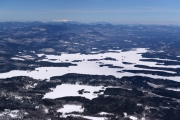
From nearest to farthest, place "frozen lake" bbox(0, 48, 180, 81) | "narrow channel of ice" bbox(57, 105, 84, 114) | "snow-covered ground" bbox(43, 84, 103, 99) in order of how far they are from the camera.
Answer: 1. "narrow channel of ice" bbox(57, 105, 84, 114)
2. "snow-covered ground" bbox(43, 84, 103, 99)
3. "frozen lake" bbox(0, 48, 180, 81)

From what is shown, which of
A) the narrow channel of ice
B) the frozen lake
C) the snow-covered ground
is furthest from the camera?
the frozen lake

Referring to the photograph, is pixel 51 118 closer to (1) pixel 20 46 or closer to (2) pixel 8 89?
(2) pixel 8 89

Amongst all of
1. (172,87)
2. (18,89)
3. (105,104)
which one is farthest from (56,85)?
(172,87)

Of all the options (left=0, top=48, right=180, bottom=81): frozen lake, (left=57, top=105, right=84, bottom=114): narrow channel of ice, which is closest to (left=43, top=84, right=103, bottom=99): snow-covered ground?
(left=57, top=105, right=84, bottom=114): narrow channel of ice

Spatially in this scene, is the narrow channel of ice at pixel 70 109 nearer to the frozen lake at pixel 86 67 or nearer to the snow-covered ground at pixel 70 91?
Answer: the snow-covered ground at pixel 70 91

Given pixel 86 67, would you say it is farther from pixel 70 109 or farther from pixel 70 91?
pixel 70 109

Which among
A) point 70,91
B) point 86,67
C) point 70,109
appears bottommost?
point 70,109

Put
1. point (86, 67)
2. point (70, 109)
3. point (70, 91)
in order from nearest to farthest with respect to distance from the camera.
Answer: point (70, 109) < point (70, 91) < point (86, 67)

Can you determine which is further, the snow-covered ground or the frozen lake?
A: the frozen lake

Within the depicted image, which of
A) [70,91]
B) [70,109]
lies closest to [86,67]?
[70,91]

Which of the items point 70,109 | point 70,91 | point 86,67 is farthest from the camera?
point 86,67

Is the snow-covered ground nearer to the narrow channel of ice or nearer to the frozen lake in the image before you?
the narrow channel of ice

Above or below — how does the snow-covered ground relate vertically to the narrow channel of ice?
above
